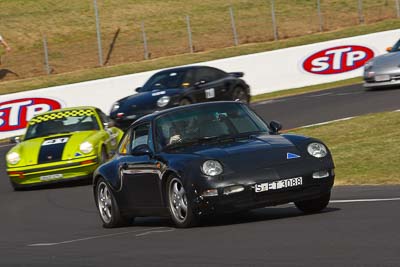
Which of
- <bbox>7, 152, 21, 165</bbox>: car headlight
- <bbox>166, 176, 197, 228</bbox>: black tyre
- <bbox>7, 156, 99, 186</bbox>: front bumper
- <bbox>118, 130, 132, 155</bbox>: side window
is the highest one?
<bbox>118, 130, 132, 155</bbox>: side window

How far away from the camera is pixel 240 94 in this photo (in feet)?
90.6

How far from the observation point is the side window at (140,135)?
1148cm

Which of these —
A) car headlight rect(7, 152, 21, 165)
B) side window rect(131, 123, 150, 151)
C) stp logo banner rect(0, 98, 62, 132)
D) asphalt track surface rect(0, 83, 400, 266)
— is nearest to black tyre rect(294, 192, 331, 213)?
asphalt track surface rect(0, 83, 400, 266)

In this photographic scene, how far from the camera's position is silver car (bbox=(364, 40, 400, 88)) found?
26484 mm

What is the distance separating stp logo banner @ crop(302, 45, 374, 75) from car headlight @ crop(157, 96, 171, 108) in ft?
33.9

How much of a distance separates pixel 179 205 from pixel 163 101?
1489 cm

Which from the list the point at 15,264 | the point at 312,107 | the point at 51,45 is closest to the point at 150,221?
the point at 15,264

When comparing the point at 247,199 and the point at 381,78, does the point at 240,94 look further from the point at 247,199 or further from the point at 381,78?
the point at 247,199

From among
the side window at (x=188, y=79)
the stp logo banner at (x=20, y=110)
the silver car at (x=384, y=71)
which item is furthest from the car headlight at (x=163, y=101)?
the stp logo banner at (x=20, y=110)

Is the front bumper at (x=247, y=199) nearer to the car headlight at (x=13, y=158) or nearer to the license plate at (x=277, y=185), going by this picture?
the license plate at (x=277, y=185)

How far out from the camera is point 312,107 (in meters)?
26.4

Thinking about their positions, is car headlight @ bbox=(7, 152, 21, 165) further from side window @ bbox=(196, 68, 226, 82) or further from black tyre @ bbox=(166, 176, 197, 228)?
side window @ bbox=(196, 68, 226, 82)

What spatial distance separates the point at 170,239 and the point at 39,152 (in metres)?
8.47

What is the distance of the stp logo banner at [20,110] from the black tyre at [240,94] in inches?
225
